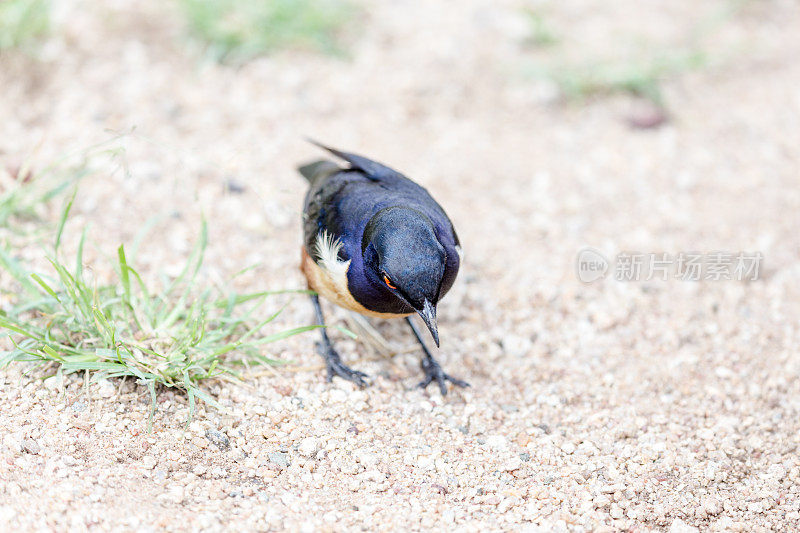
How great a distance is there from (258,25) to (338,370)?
342 centimetres

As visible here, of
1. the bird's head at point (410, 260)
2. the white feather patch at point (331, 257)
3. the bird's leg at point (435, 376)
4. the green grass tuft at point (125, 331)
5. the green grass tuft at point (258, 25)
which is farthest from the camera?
the green grass tuft at point (258, 25)

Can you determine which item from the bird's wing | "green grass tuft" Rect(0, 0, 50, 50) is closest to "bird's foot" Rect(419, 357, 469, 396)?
the bird's wing

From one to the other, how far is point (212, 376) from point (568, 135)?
370 cm

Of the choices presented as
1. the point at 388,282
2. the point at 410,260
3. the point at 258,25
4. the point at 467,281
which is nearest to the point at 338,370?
the point at 388,282

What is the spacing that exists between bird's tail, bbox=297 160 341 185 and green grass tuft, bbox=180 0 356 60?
6.17 ft

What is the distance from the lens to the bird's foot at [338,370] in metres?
3.98

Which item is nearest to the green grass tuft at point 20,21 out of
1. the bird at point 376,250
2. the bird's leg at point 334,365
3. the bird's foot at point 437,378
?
the bird at point 376,250

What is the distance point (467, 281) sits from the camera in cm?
487

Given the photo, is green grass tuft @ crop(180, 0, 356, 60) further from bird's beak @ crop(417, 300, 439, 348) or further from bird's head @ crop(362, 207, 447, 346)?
bird's beak @ crop(417, 300, 439, 348)

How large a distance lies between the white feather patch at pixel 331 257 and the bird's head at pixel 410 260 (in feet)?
0.71

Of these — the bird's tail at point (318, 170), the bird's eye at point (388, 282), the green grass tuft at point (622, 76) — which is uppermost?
the green grass tuft at point (622, 76)

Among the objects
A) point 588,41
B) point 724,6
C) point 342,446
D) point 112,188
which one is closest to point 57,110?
point 112,188

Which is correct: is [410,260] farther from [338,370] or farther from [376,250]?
[338,370]

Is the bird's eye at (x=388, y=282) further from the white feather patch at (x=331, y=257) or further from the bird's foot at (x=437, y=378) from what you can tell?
the bird's foot at (x=437, y=378)
